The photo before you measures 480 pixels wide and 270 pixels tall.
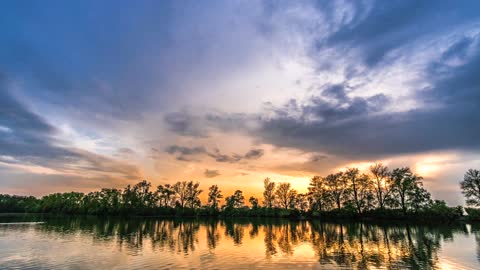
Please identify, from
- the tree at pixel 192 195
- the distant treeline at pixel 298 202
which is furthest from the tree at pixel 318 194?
the tree at pixel 192 195

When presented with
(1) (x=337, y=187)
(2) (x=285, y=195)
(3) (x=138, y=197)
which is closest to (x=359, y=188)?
(1) (x=337, y=187)

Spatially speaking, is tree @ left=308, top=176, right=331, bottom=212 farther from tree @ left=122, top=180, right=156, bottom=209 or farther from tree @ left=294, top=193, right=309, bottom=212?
tree @ left=122, top=180, right=156, bottom=209

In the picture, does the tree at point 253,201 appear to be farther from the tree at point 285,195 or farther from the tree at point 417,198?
the tree at point 417,198

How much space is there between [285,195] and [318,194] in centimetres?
2498

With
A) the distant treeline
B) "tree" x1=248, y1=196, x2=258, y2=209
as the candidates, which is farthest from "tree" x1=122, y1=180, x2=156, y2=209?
"tree" x1=248, y1=196, x2=258, y2=209

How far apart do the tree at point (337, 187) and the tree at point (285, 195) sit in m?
29.7

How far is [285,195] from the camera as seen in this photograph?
134 meters

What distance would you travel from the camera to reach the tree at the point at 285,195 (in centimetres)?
13212

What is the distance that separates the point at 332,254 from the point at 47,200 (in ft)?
594

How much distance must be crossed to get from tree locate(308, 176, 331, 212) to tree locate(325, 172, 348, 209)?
7.20 feet

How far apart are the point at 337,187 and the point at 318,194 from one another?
1151 cm

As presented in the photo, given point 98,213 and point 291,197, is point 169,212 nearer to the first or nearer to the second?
point 98,213

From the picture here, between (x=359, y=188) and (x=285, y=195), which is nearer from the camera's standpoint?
(x=359, y=188)

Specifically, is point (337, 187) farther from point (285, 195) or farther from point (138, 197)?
point (138, 197)
